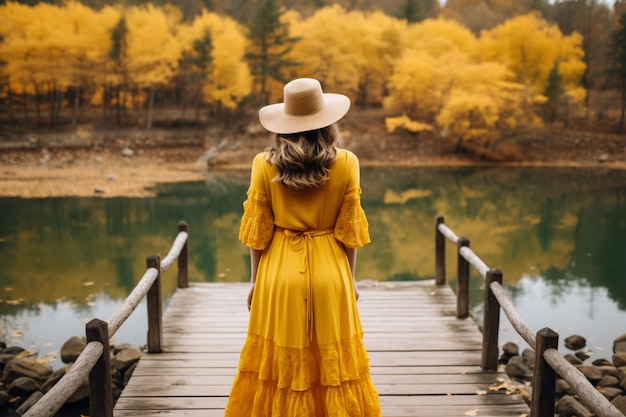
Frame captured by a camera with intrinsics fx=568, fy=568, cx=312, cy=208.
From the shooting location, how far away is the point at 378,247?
44.0 feet

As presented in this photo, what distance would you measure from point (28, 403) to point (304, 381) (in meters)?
3.69

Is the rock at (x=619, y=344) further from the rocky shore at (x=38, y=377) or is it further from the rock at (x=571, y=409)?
the rocky shore at (x=38, y=377)

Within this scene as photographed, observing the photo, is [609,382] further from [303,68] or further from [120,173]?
[303,68]

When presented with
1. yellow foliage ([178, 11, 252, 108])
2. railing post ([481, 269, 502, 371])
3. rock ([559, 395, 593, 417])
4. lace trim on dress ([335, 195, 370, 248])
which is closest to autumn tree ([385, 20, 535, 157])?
yellow foliage ([178, 11, 252, 108])

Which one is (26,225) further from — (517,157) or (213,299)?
(517,157)

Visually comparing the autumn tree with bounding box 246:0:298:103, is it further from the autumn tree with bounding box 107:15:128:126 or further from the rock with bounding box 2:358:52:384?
the rock with bounding box 2:358:52:384

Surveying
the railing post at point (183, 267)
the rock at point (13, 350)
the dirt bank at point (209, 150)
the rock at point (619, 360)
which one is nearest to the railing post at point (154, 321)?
the railing post at point (183, 267)

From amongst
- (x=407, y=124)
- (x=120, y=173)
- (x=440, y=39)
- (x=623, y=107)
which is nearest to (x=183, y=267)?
(x=120, y=173)

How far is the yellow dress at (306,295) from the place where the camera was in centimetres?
276

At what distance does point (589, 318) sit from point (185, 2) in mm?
48091

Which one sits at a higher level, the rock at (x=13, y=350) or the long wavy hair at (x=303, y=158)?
the long wavy hair at (x=303, y=158)

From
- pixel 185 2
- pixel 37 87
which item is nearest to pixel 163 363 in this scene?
pixel 37 87

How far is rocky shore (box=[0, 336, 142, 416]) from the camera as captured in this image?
5.32 meters

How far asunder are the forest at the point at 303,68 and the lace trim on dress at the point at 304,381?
1066 inches
